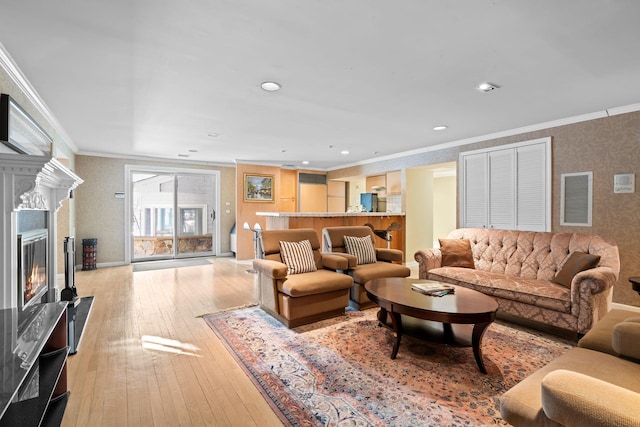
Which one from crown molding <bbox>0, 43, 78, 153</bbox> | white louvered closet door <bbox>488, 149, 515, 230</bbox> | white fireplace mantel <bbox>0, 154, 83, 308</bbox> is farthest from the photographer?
white louvered closet door <bbox>488, 149, 515, 230</bbox>

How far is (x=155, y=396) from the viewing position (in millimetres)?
2049

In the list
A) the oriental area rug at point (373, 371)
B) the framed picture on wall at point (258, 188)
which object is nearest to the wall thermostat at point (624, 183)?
the oriental area rug at point (373, 371)

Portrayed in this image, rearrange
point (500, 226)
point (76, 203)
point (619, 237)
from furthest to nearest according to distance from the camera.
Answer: point (76, 203) → point (500, 226) → point (619, 237)

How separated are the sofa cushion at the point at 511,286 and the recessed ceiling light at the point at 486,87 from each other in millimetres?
2025

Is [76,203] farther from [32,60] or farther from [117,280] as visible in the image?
[32,60]

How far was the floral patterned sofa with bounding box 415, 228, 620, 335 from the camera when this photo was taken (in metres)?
2.77

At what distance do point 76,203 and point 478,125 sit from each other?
24.9 ft

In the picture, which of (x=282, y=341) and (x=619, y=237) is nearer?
(x=282, y=341)

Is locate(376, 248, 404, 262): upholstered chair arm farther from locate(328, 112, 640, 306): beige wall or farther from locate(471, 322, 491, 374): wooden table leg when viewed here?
locate(328, 112, 640, 306): beige wall

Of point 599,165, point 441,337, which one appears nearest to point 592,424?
point 441,337

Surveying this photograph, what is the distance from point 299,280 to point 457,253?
2.30m

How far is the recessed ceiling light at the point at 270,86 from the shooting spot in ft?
9.55

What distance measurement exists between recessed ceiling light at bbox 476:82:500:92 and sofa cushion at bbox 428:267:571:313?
6.64 feet

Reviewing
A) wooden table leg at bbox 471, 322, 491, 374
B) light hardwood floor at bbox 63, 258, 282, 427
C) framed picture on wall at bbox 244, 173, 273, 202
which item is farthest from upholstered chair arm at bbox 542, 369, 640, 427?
framed picture on wall at bbox 244, 173, 273, 202
